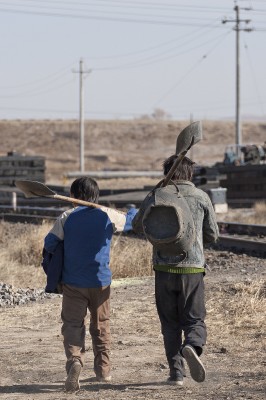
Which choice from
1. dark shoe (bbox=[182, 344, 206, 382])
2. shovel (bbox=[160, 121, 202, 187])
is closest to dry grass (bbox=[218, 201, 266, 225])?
shovel (bbox=[160, 121, 202, 187])

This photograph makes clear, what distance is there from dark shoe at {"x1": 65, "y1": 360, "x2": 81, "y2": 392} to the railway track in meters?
10.7

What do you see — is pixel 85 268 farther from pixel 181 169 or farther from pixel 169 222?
pixel 181 169

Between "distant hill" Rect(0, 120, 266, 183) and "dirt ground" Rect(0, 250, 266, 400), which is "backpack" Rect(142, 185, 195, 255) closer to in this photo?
"dirt ground" Rect(0, 250, 266, 400)

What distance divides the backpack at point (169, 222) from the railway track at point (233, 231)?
10.7 meters

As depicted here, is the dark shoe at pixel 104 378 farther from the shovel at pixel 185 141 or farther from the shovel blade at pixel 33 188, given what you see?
the shovel at pixel 185 141

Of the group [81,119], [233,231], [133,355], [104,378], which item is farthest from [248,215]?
[81,119]

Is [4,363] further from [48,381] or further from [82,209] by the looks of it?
[82,209]

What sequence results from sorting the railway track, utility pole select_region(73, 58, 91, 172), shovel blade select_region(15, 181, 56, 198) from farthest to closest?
utility pole select_region(73, 58, 91, 172), the railway track, shovel blade select_region(15, 181, 56, 198)

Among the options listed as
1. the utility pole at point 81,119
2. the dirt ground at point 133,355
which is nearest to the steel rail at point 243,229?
the dirt ground at point 133,355

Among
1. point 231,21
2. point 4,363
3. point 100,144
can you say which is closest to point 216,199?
point 4,363

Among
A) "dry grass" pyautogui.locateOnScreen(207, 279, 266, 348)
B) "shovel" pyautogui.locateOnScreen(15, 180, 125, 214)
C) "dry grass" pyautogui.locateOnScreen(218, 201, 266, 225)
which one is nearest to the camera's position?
"shovel" pyautogui.locateOnScreen(15, 180, 125, 214)

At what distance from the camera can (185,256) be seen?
306 inches

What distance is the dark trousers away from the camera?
782 centimetres

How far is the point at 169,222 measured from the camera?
7672 millimetres
